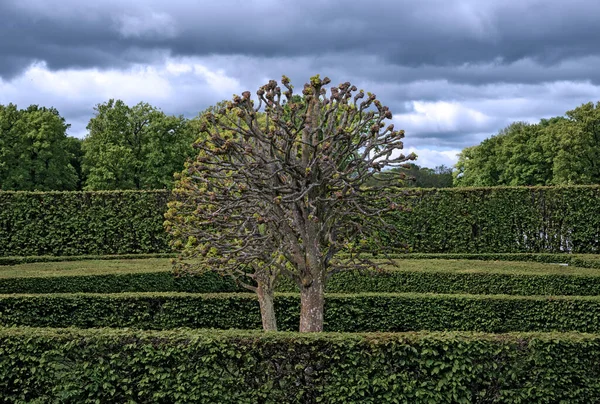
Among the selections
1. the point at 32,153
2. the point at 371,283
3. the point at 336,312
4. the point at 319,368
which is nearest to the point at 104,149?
the point at 32,153

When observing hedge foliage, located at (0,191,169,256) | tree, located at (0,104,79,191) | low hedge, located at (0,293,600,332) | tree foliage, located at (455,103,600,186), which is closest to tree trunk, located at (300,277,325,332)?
low hedge, located at (0,293,600,332)

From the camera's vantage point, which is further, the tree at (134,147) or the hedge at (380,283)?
the tree at (134,147)

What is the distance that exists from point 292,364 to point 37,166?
41.4 metres

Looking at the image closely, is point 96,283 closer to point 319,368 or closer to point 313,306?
point 313,306

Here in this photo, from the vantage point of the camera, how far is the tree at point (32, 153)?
1763 inches

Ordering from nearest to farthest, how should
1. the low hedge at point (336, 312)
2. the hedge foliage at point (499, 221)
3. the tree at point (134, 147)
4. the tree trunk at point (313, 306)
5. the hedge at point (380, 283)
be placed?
the tree trunk at point (313, 306), the low hedge at point (336, 312), the hedge at point (380, 283), the hedge foliage at point (499, 221), the tree at point (134, 147)

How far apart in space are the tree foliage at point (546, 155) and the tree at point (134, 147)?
2700 centimetres

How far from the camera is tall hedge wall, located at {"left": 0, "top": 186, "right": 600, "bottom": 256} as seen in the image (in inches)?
959

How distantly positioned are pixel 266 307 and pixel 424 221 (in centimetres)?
1313

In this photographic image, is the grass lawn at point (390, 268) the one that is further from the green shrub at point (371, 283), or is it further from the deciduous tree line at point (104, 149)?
the deciduous tree line at point (104, 149)

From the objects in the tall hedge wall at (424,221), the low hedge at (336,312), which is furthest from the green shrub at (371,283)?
the tall hedge wall at (424,221)

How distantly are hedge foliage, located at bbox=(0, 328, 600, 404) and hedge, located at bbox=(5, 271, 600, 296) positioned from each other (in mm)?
8042

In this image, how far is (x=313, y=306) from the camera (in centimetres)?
1059

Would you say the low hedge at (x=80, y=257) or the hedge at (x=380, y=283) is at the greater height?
the low hedge at (x=80, y=257)
